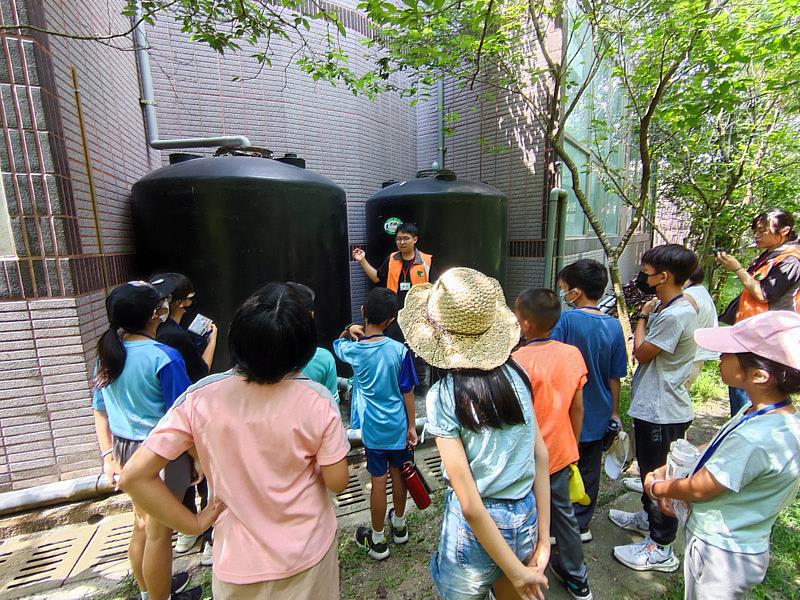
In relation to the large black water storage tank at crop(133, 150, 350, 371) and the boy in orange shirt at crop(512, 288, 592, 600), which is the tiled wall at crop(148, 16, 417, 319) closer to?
the large black water storage tank at crop(133, 150, 350, 371)

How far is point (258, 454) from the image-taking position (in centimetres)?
131

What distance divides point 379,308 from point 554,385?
1.07 meters

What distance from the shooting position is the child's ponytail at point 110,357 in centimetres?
192

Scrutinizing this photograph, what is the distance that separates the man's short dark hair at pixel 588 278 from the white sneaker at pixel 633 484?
5.93 ft

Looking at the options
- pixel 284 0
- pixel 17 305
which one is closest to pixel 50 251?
pixel 17 305

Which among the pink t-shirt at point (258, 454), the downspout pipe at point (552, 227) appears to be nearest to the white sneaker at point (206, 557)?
the pink t-shirt at point (258, 454)

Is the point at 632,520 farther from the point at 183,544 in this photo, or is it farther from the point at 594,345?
the point at 183,544

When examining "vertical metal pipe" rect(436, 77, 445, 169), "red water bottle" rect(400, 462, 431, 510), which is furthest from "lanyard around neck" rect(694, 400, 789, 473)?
"vertical metal pipe" rect(436, 77, 445, 169)

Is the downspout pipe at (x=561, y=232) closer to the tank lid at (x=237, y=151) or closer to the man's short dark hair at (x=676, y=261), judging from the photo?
the man's short dark hair at (x=676, y=261)

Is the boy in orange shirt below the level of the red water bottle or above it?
above

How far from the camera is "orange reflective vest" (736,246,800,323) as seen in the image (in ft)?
9.81

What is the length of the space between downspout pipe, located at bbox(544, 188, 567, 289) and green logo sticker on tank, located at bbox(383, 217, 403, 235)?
2548 millimetres

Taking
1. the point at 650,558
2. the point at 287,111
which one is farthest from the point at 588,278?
the point at 287,111

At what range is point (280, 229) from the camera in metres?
4.04
